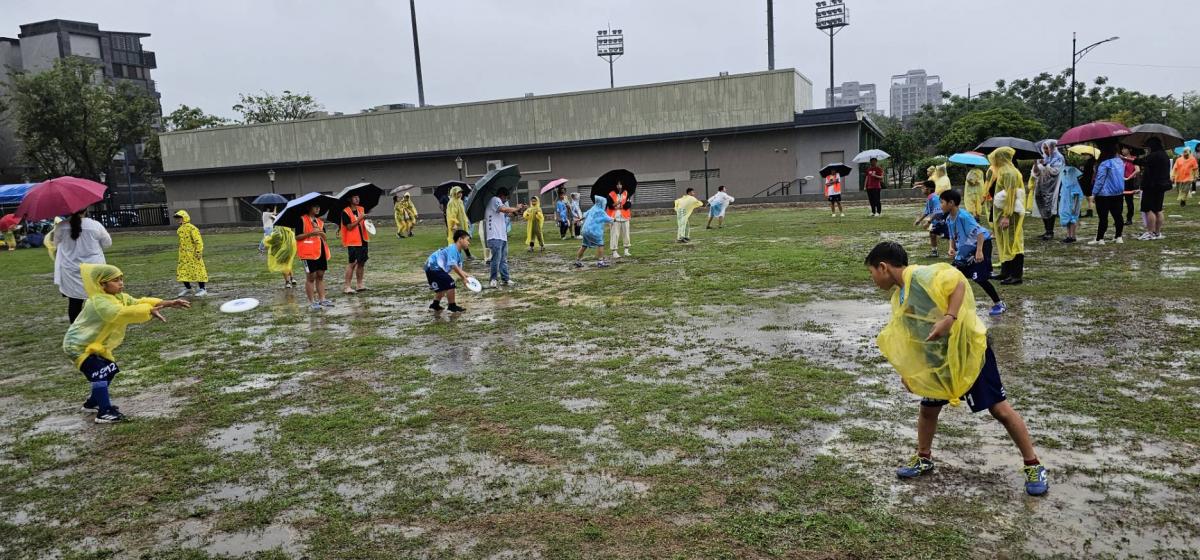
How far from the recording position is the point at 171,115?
55.0 m

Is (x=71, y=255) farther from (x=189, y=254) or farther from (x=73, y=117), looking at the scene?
(x=73, y=117)

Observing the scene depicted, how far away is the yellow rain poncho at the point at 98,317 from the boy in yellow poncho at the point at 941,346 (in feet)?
17.3

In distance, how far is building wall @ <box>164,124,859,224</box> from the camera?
122 ft

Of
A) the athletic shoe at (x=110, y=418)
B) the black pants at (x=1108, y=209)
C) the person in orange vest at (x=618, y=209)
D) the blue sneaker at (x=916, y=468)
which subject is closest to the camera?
the blue sneaker at (x=916, y=468)

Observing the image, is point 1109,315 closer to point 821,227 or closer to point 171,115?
point 821,227

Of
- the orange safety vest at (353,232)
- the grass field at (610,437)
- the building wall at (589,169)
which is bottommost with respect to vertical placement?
the grass field at (610,437)

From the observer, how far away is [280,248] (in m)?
12.2

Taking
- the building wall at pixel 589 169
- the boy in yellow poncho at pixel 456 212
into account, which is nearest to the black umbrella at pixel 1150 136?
the boy in yellow poncho at pixel 456 212

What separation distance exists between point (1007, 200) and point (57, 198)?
10.6m

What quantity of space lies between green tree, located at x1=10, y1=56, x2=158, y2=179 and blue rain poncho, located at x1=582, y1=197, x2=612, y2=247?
153ft

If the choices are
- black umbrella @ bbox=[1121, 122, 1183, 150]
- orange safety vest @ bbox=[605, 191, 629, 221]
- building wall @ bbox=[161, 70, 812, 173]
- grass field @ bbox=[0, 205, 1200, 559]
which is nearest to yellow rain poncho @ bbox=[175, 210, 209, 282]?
grass field @ bbox=[0, 205, 1200, 559]

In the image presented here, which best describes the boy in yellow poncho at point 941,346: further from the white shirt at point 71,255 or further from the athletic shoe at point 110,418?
the white shirt at point 71,255

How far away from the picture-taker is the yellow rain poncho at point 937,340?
3855mm

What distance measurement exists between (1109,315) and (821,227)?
12.3 m
